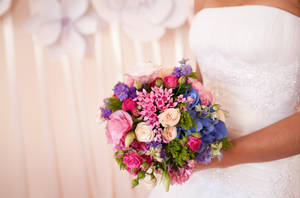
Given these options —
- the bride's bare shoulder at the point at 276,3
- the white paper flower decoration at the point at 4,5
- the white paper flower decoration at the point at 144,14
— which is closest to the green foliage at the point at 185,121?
the bride's bare shoulder at the point at 276,3

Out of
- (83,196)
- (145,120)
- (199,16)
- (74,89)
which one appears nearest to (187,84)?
(145,120)

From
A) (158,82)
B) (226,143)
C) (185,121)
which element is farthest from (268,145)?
(158,82)

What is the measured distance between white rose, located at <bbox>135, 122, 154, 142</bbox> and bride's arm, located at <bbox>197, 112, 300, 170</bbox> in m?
0.30

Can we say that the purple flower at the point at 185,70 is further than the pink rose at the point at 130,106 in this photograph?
Yes

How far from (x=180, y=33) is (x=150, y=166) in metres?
1.40

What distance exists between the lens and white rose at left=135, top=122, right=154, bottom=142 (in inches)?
32.2

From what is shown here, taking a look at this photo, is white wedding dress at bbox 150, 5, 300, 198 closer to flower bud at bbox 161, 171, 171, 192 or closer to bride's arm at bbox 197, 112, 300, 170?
bride's arm at bbox 197, 112, 300, 170

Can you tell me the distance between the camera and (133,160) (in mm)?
848

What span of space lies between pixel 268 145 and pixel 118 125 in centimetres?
53

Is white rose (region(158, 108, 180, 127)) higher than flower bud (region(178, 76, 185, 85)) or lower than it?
lower

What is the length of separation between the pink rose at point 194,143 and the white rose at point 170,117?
76 millimetres

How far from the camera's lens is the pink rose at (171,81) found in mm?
897

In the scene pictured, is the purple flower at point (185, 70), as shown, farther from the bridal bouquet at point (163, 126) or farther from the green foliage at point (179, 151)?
the green foliage at point (179, 151)

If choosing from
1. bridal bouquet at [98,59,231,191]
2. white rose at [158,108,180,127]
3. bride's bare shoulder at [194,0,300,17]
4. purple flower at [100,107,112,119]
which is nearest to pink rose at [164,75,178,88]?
bridal bouquet at [98,59,231,191]
